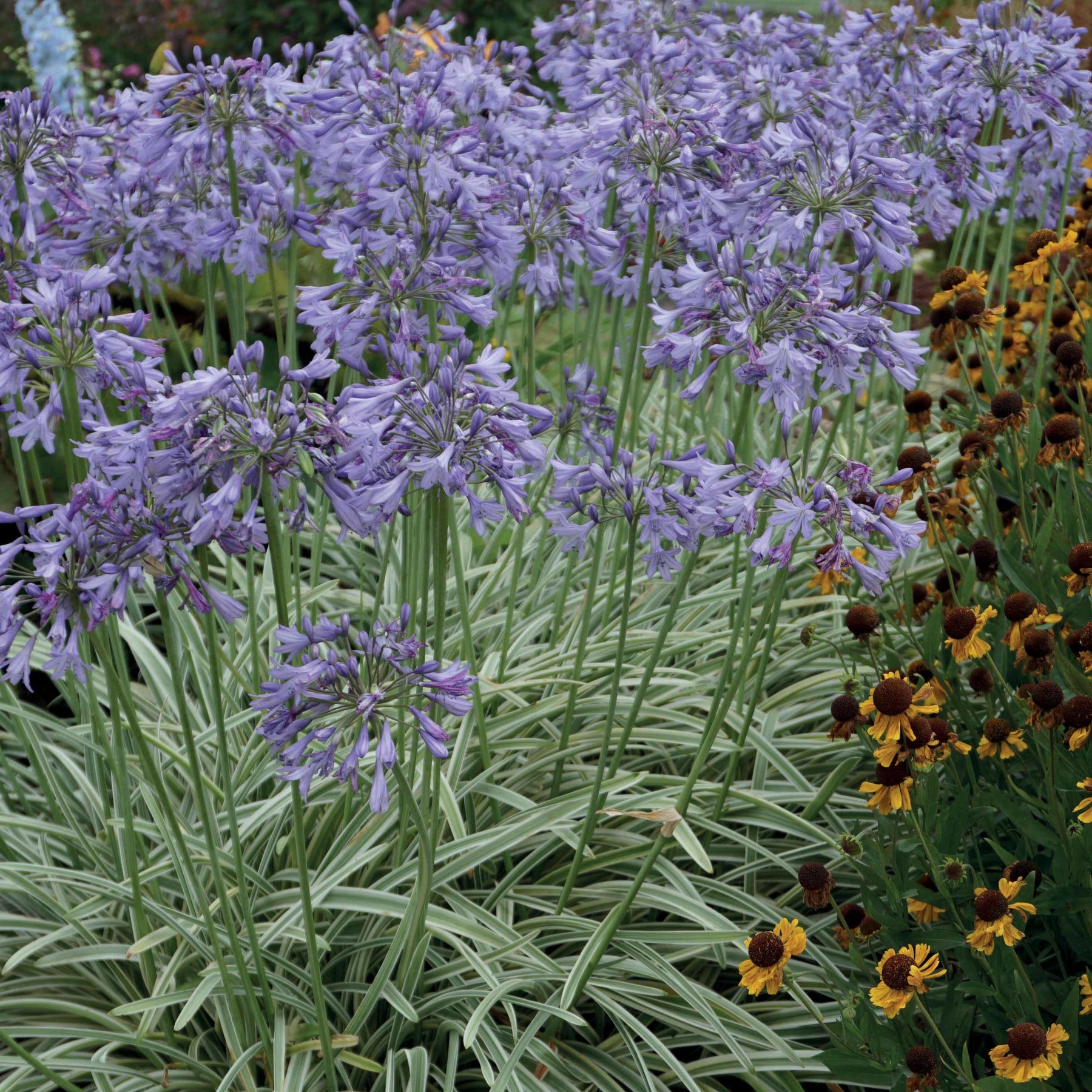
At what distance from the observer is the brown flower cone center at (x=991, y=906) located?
188 cm

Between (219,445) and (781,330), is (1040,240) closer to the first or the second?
(781,330)

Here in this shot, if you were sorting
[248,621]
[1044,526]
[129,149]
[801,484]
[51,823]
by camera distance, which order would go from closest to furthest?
[801,484], [1044,526], [51,823], [129,149], [248,621]

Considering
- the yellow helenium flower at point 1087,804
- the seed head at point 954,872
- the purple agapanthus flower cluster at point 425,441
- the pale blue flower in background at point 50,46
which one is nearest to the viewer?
the purple agapanthus flower cluster at point 425,441

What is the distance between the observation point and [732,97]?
372 centimetres

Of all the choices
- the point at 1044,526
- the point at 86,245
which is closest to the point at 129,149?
the point at 86,245

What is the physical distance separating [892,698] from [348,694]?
94cm

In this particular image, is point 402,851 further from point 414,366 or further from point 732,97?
point 732,97

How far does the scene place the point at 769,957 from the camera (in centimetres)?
192

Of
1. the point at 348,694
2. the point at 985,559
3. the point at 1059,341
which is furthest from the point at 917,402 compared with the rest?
the point at 348,694

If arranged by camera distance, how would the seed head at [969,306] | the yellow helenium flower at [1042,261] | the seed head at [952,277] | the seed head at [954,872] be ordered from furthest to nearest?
the yellow helenium flower at [1042,261], the seed head at [952,277], the seed head at [969,306], the seed head at [954,872]

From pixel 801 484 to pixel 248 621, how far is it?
1797 millimetres

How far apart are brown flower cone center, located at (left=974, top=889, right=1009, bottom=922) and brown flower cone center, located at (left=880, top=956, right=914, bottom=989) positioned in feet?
0.45

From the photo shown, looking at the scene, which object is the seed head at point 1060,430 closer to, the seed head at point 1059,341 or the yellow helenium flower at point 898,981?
the seed head at point 1059,341

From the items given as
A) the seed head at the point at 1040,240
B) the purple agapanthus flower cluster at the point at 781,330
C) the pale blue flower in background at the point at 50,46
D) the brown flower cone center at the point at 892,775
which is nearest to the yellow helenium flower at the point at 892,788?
the brown flower cone center at the point at 892,775
